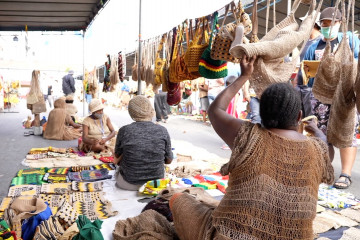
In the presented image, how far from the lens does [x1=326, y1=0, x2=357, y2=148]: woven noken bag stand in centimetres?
160

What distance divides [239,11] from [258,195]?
5.23 feet

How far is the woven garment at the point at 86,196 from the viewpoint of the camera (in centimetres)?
301

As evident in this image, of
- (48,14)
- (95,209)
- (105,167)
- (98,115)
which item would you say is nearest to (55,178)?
(105,167)

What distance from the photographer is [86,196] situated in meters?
3.11

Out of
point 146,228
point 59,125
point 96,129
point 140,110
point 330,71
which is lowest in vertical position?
point 146,228

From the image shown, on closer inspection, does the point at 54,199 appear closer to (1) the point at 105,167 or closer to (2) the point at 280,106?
(1) the point at 105,167

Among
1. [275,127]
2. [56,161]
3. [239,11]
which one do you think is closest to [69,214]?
[275,127]

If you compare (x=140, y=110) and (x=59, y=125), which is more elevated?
(x=140, y=110)

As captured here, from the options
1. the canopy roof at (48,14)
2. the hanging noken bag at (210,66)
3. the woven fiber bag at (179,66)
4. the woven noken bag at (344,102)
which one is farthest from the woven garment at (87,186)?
the canopy roof at (48,14)

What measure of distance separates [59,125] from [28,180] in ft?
10.5

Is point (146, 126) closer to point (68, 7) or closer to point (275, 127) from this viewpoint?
point (275, 127)

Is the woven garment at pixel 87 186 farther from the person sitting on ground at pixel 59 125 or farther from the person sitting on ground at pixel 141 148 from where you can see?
the person sitting on ground at pixel 59 125

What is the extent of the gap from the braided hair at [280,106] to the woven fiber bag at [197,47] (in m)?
1.48

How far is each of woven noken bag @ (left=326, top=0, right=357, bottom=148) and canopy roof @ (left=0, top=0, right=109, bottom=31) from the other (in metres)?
5.65
